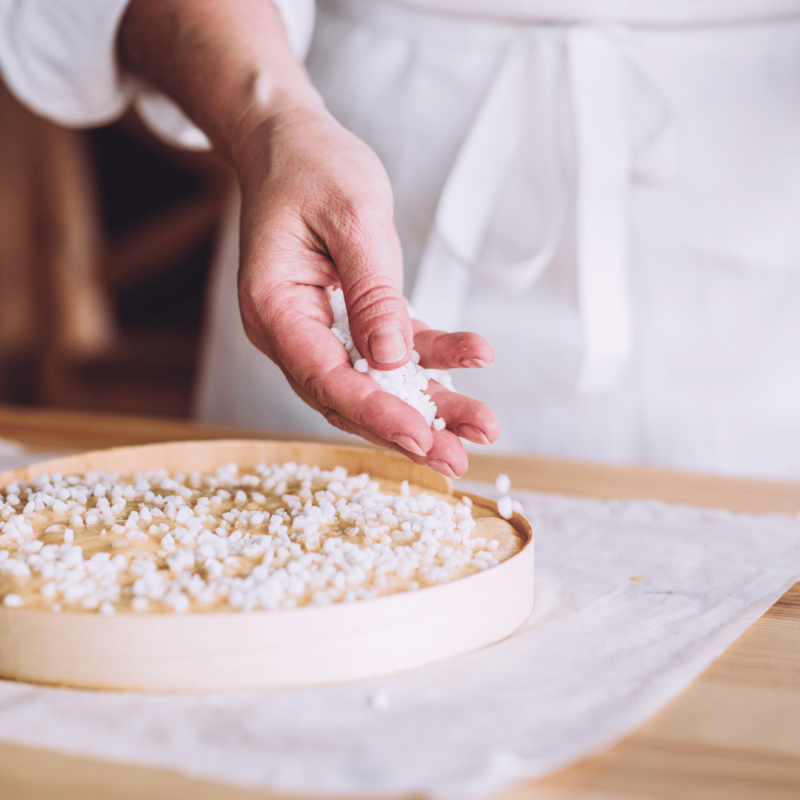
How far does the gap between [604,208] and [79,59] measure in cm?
53

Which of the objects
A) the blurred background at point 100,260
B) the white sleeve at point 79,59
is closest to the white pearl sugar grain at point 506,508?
the white sleeve at point 79,59

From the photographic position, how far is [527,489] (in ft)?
2.46

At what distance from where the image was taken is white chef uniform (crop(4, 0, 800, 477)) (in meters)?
0.78

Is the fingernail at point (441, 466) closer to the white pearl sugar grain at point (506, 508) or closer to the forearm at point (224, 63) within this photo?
the white pearl sugar grain at point (506, 508)

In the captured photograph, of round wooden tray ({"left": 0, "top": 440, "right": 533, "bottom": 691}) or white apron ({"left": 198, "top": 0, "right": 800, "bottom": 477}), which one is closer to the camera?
round wooden tray ({"left": 0, "top": 440, "right": 533, "bottom": 691})

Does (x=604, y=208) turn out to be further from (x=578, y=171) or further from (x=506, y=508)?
(x=506, y=508)

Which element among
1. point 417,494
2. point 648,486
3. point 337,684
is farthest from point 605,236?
point 337,684

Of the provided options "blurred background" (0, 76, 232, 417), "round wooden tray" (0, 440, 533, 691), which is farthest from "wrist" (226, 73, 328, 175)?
"blurred background" (0, 76, 232, 417)

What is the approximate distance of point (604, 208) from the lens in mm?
770

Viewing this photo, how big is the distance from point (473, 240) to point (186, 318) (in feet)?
6.71

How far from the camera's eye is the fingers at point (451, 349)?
1.74 feet

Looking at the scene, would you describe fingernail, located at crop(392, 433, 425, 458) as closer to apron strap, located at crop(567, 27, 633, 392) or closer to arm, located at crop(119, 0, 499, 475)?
arm, located at crop(119, 0, 499, 475)

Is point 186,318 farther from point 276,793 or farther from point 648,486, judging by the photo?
point 276,793

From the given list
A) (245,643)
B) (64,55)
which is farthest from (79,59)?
(245,643)
